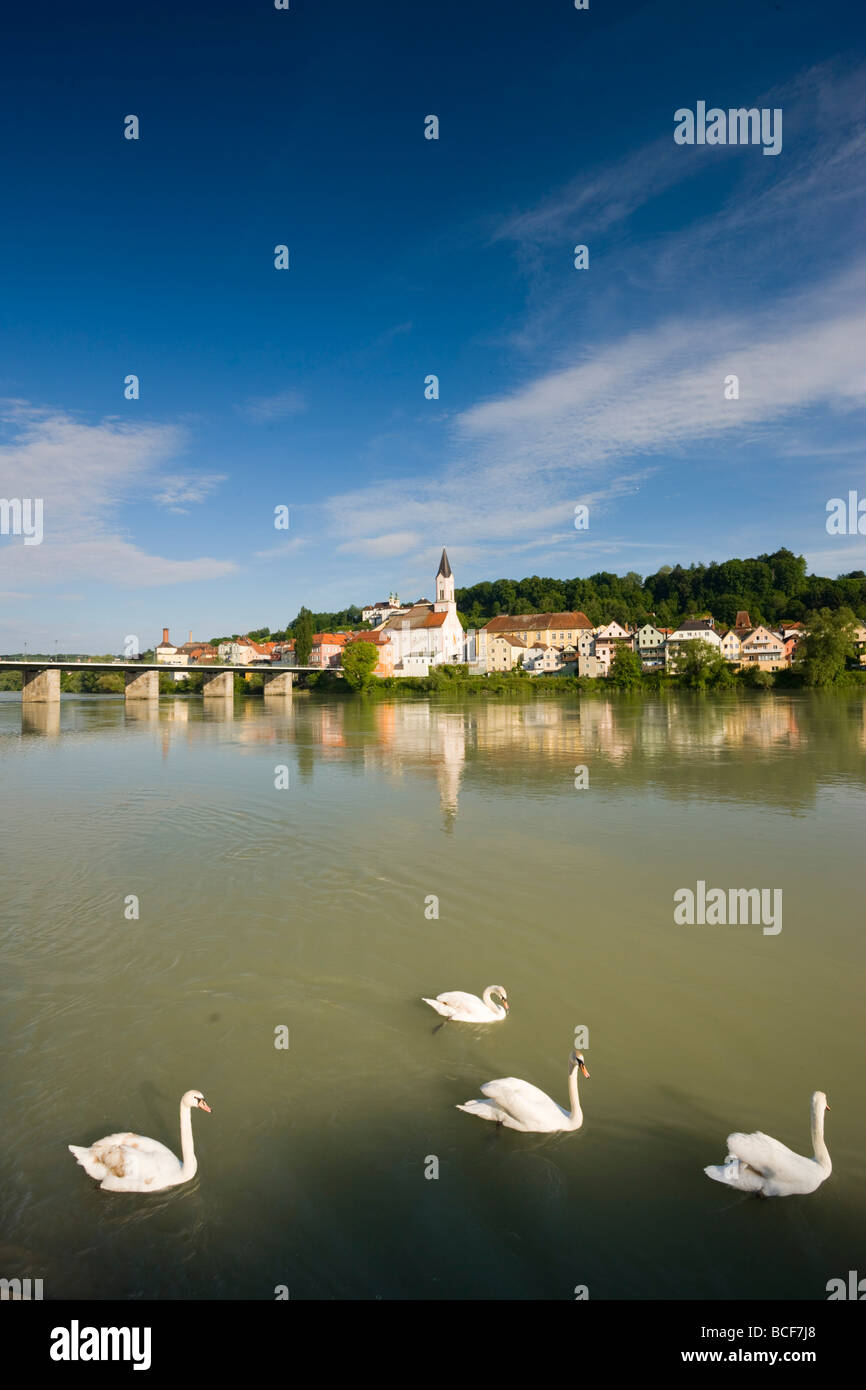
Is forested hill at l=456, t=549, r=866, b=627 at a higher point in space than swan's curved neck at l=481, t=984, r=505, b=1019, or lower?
higher

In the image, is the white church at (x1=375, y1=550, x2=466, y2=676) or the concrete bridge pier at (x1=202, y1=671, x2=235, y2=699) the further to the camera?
the white church at (x1=375, y1=550, x2=466, y2=676)

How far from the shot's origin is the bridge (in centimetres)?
8706

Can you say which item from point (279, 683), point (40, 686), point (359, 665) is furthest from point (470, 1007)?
point (279, 683)

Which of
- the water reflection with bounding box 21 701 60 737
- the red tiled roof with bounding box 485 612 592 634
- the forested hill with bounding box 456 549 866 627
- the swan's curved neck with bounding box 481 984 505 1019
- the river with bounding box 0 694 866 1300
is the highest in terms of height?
the forested hill with bounding box 456 549 866 627

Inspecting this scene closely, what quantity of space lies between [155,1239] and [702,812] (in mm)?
16188

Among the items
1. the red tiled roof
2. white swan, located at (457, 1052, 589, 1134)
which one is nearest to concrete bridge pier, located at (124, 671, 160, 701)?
the red tiled roof

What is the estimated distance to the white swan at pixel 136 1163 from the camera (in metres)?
5.09

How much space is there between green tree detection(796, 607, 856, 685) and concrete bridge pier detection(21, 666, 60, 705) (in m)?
99.6

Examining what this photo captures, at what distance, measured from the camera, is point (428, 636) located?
143 m

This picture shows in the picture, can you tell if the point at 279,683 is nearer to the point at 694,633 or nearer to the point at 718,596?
the point at 694,633

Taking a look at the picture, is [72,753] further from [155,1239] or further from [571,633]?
[571,633]

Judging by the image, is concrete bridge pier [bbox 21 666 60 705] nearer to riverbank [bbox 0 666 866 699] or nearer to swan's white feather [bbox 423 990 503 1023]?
riverbank [bbox 0 666 866 699]

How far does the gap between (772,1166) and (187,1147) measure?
4.40 m
